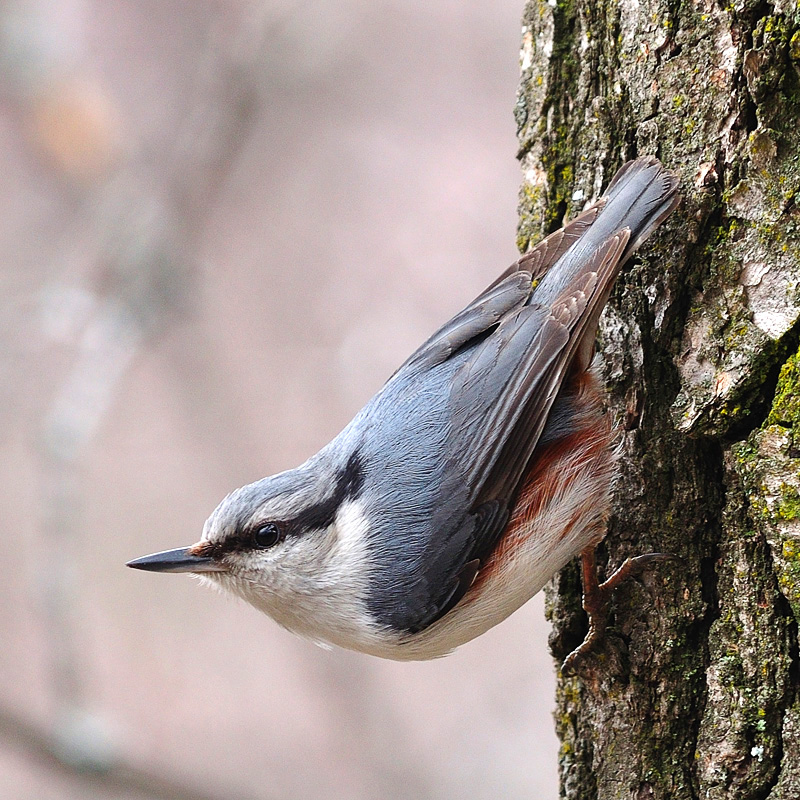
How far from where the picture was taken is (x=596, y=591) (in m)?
2.12

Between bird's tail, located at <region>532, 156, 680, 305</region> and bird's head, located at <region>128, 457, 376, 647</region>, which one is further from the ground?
bird's tail, located at <region>532, 156, 680, 305</region>

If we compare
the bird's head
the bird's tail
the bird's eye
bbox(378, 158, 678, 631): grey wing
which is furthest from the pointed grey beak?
the bird's tail

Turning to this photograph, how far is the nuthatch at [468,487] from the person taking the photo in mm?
2105

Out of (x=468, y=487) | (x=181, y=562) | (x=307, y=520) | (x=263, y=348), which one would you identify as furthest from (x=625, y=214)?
(x=263, y=348)

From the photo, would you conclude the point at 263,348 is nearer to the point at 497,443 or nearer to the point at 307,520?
the point at 307,520

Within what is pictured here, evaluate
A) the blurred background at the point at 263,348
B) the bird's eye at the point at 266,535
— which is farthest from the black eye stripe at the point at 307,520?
the blurred background at the point at 263,348

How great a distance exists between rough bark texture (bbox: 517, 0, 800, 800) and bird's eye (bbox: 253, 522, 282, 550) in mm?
728

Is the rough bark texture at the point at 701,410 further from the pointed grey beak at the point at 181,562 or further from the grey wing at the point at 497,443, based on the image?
the pointed grey beak at the point at 181,562

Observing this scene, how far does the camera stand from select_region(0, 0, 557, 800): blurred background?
16.4 feet

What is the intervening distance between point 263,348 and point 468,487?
359 centimetres

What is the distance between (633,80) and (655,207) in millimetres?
359

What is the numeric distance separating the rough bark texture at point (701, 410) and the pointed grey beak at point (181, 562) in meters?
0.88

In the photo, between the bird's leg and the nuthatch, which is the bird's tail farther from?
the bird's leg

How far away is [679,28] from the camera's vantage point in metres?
2.00
